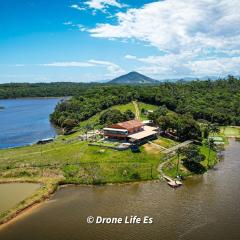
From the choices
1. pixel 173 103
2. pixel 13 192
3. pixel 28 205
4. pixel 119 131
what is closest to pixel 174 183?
pixel 119 131

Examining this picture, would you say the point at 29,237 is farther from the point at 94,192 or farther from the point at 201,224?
the point at 201,224

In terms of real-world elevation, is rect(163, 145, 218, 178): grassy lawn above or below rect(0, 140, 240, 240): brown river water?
above

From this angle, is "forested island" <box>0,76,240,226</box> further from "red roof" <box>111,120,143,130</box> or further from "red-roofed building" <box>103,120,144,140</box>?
"red roof" <box>111,120,143,130</box>

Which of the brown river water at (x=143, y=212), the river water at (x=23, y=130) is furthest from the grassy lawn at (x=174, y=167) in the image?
the river water at (x=23, y=130)

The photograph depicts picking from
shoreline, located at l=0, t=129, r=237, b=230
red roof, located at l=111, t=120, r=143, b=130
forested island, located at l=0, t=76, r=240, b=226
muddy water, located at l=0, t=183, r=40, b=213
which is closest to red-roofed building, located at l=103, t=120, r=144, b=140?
red roof, located at l=111, t=120, r=143, b=130

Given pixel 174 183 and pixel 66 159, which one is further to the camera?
pixel 66 159

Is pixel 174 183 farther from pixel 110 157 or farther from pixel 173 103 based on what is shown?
pixel 173 103

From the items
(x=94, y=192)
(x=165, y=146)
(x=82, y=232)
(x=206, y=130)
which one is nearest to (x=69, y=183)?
(x=94, y=192)
